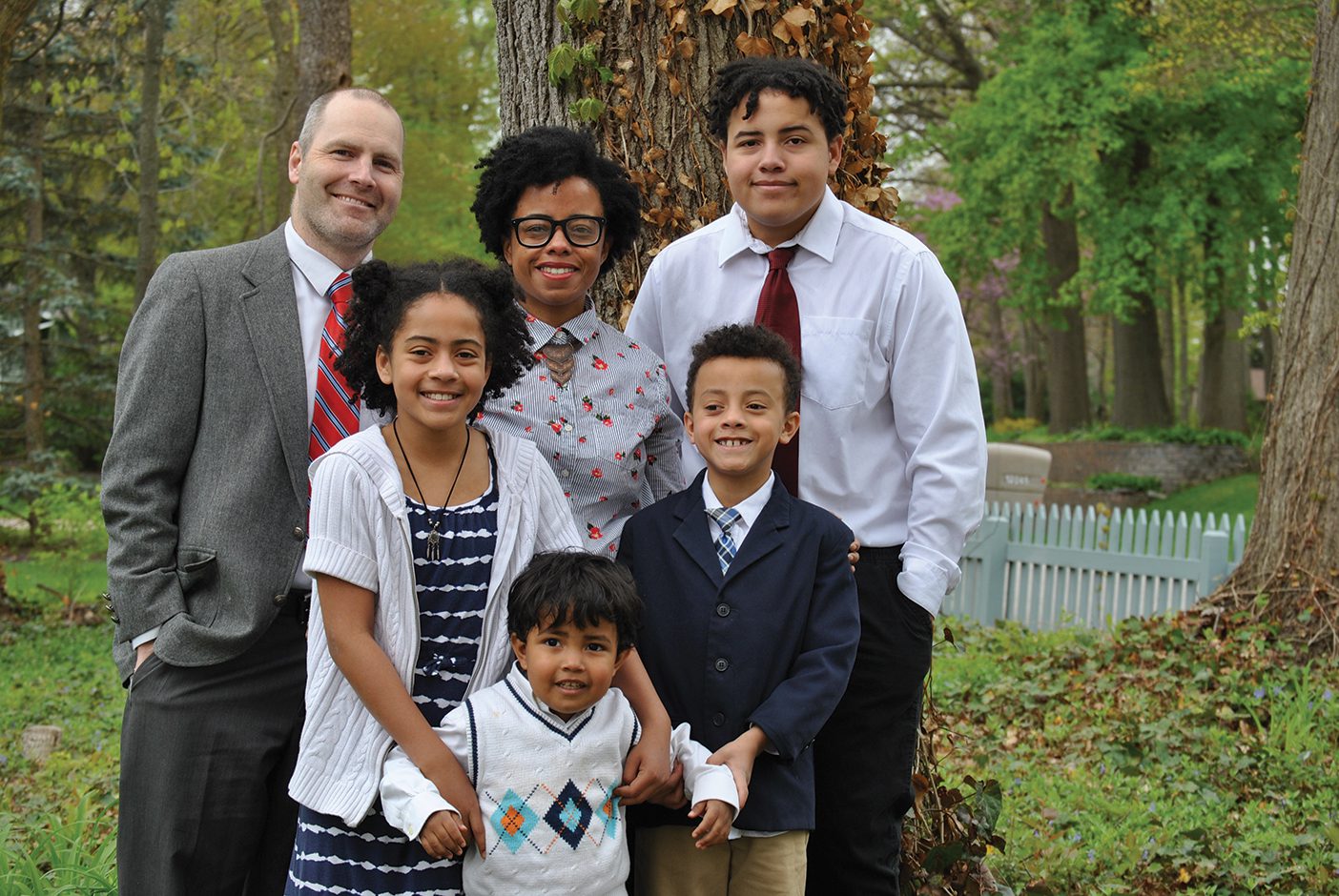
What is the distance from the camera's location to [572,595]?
7.93 ft

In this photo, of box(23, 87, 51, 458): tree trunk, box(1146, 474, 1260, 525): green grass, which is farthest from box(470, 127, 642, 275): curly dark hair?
box(1146, 474, 1260, 525): green grass

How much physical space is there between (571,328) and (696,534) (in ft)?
1.98

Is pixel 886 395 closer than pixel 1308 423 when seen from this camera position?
Yes

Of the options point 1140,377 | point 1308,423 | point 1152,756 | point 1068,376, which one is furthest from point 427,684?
point 1068,376

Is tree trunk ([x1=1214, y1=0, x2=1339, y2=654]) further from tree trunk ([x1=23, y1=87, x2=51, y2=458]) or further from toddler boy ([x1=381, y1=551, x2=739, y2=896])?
tree trunk ([x1=23, y1=87, x2=51, y2=458])

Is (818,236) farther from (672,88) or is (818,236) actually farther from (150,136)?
(150,136)

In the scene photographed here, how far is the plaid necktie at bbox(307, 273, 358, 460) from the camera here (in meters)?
Answer: 2.94

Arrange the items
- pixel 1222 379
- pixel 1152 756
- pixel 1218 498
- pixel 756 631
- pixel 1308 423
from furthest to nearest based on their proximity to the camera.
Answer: pixel 1222 379
pixel 1218 498
pixel 1308 423
pixel 1152 756
pixel 756 631

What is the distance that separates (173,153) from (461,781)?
45.1ft

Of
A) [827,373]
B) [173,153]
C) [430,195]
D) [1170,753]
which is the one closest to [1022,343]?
[430,195]

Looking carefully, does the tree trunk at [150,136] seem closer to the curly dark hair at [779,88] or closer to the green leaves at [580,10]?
the green leaves at [580,10]

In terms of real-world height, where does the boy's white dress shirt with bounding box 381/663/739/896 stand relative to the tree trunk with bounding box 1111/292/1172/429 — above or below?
below

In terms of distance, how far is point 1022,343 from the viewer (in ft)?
123

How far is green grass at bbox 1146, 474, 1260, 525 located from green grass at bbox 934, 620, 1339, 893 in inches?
399
